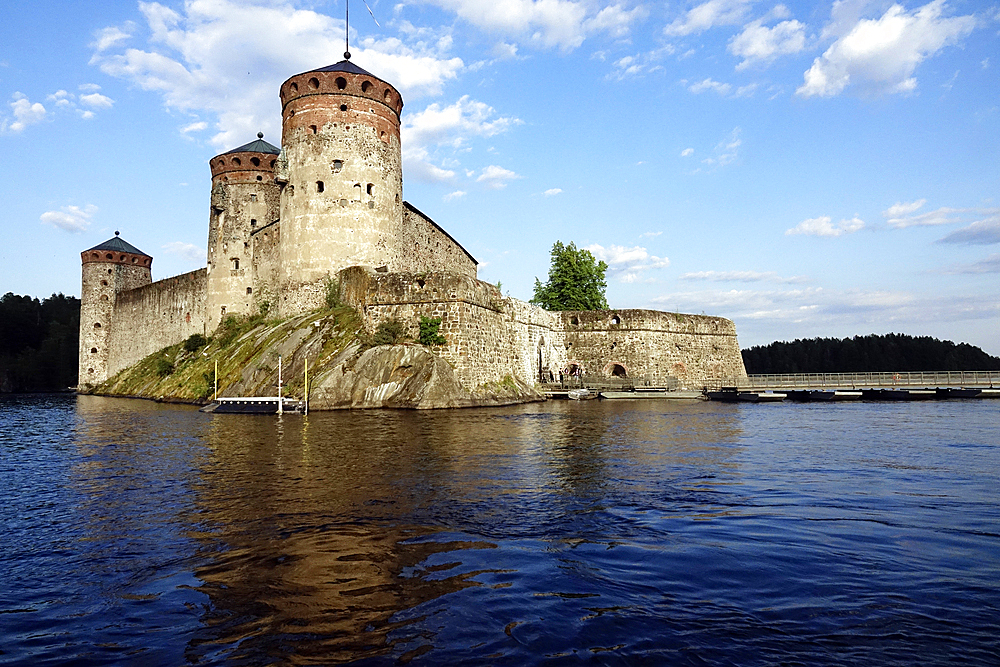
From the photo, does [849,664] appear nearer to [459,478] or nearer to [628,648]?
[628,648]

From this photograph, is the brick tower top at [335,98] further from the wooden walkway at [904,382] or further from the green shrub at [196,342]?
the wooden walkway at [904,382]

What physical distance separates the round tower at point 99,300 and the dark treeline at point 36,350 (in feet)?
49.1

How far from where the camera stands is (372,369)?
30.1 meters

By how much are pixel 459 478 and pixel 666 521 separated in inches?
170

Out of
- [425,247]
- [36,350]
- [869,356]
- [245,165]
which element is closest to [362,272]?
[425,247]

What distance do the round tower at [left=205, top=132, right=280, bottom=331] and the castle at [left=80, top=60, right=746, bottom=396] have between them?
0.11 m

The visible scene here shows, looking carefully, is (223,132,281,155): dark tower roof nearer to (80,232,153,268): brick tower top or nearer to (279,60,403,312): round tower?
(279,60,403,312): round tower

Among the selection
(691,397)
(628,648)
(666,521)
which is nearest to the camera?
(628,648)

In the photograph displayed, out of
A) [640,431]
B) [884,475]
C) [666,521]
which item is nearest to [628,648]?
[666,521]

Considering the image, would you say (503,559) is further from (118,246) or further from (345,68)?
(118,246)

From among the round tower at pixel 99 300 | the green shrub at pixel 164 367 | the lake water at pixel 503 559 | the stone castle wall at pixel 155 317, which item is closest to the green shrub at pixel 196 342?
the stone castle wall at pixel 155 317

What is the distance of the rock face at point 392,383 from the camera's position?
29.1 metres

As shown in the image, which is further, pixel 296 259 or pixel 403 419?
pixel 296 259

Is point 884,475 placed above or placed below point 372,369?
below
